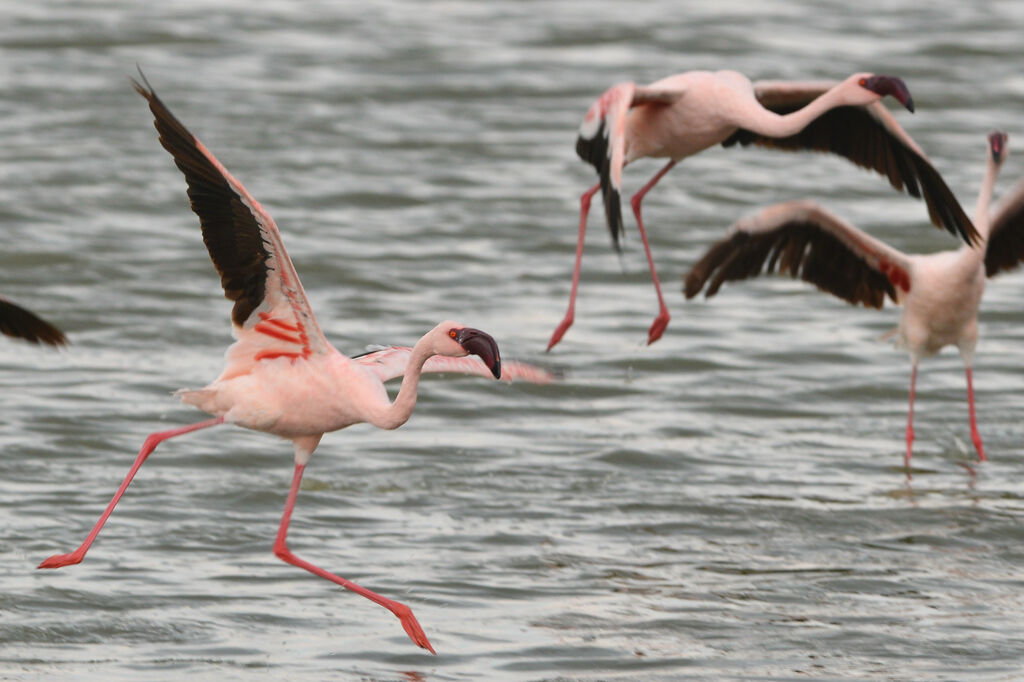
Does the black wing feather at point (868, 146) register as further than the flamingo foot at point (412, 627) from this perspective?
Yes

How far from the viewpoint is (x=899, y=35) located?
2802cm

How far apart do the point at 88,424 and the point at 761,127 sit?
5.25 meters

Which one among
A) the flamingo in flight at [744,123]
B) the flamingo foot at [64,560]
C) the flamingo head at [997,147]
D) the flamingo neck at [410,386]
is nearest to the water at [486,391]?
the flamingo foot at [64,560]

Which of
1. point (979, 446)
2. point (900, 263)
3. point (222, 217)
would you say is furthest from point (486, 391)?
point (222, 217)

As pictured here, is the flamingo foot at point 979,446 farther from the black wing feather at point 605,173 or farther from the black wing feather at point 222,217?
the black wing feather at point 222,217

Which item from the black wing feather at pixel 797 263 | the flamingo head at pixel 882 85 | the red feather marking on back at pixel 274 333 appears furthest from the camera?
the black wing feather at pixel 797 263

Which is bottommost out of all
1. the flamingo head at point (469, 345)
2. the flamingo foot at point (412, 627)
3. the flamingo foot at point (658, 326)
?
the flamingo foot at point (412, 627)

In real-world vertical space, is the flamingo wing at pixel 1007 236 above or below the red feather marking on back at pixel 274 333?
below

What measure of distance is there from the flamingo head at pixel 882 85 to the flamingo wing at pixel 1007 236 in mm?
2112

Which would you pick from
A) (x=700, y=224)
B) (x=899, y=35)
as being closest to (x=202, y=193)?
(x=700, y=224)

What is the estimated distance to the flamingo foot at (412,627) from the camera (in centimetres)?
932

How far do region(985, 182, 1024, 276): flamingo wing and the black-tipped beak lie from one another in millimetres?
6535

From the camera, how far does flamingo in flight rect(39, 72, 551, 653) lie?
350 inches

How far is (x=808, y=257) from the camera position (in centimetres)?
1395
